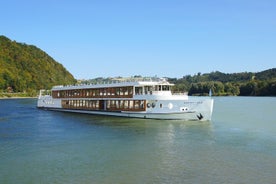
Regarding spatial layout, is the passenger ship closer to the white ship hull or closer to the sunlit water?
the white ship hull

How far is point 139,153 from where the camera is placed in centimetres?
2395

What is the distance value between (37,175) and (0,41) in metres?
175

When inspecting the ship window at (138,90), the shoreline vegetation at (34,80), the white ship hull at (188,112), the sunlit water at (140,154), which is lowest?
the sunlit water at (140,154)

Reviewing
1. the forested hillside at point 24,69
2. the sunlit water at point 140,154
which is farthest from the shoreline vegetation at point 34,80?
the sunlit water at point 140,154

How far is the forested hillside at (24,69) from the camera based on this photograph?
15212 cm

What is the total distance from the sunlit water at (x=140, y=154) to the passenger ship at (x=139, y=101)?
2.93 m

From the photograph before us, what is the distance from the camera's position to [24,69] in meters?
171

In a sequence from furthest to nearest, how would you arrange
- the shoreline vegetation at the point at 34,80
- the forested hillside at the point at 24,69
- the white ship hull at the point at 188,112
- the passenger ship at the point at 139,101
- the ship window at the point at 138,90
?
the forested hillside at the point at 24,69 → the shoreline vegetation at the point at 34,80 → the ship window at the point at 138,90 → the passenger ship at the point at 139,101 → the white ship hull at the point at 188,112

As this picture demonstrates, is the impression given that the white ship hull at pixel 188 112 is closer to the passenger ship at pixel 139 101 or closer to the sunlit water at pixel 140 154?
the passenger ship at pixel 139 101

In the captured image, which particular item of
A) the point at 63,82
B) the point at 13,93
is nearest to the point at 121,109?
the point at 13,93

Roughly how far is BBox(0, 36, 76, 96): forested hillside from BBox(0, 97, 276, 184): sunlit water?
12270 centimetres

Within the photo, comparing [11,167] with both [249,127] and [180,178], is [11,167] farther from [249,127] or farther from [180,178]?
[249,127]

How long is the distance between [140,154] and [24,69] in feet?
523

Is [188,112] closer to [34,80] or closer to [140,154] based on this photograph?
[140,154]
